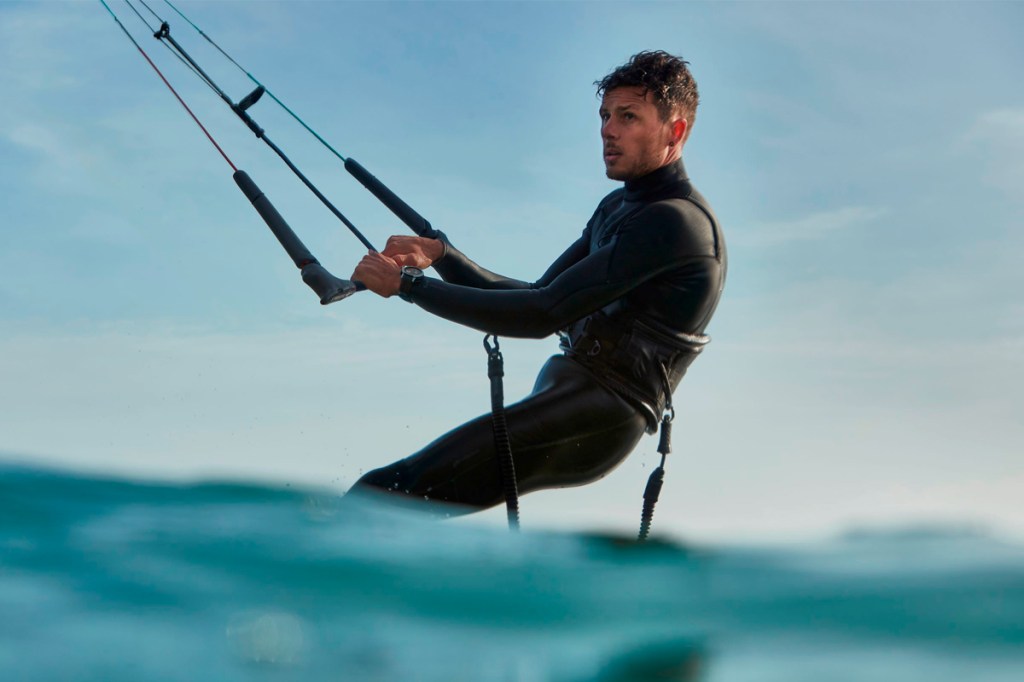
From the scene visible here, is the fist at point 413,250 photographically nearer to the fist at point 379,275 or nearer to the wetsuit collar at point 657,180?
the fist at point 379,275

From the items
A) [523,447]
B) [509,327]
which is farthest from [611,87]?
[523,447]

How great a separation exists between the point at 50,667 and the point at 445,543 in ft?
4.52

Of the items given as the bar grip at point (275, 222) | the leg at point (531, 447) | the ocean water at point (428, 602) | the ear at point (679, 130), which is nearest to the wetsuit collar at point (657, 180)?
the ear at point (679, 130)

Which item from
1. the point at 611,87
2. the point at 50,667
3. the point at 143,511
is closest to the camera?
the point at 50,667

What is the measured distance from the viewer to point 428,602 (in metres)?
4.14

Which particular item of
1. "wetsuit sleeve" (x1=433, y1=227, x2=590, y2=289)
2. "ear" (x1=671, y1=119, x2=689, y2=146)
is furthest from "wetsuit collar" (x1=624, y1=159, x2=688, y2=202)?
"wetsuit sleeve" (x1=433, y1=227, x2=590, y2=289)

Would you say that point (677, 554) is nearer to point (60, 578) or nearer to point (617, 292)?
point (617, 292)

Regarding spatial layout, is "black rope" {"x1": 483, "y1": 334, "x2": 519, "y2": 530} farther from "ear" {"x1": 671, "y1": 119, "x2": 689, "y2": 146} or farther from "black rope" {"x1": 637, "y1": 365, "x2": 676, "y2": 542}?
"ear" {"x1": 671, "y1": 119, "x2": 689, "y2": 146}

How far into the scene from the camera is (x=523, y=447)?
4.91 meters

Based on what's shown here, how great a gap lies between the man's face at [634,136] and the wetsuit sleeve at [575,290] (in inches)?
15.2

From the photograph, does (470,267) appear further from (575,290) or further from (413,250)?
(575,290)

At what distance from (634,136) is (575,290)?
0.86 meters

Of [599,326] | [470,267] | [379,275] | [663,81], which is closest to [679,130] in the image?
[663,81]

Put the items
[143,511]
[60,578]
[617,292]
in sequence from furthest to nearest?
1. [617,292]
2. [143,511]
3. [60,578]
